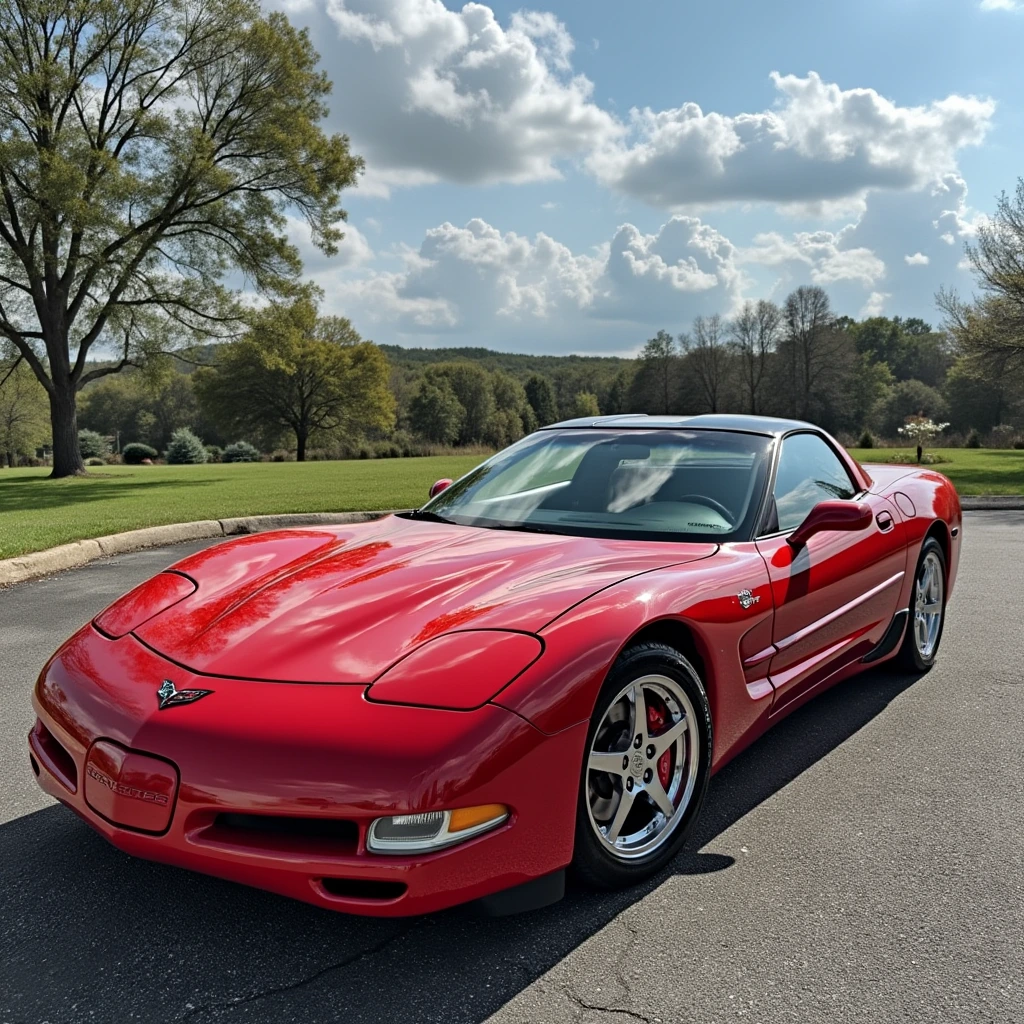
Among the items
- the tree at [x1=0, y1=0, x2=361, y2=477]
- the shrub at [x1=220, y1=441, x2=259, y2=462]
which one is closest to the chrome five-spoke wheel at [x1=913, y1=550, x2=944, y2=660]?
the tree at [x1=0, y1=0, x2=361, y2=477]

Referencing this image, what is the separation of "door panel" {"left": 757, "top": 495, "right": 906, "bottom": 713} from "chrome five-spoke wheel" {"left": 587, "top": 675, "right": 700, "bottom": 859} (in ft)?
2.01

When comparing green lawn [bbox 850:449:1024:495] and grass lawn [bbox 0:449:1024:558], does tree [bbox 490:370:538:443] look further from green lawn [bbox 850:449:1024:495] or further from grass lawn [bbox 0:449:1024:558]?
grass lawn [bbox 0:449:1024:558]

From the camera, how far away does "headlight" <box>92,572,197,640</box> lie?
8.60 feet

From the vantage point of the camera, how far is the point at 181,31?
2180cm

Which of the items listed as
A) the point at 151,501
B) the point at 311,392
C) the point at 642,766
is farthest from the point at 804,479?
the point at 311,392

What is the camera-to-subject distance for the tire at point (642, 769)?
7.27 ft

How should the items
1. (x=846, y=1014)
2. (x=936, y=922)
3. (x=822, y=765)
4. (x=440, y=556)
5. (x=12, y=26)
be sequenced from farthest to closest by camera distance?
1. (x=12, y=26)
2. (x=822, y=765)
3. (x=440, y=556)
4. (x=936, y=922)
5. (x=846, y=1014)

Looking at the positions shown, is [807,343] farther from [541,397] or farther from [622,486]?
[622,486]

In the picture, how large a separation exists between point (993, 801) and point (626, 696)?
1.59m

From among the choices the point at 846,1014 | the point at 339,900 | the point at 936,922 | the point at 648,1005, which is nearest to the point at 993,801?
the point at 936,922

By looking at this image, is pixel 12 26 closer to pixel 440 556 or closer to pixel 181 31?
pixel 181 31

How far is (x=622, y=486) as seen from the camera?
134 inches

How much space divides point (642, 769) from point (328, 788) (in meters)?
0.96

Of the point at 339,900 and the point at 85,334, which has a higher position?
the point at 85,334
